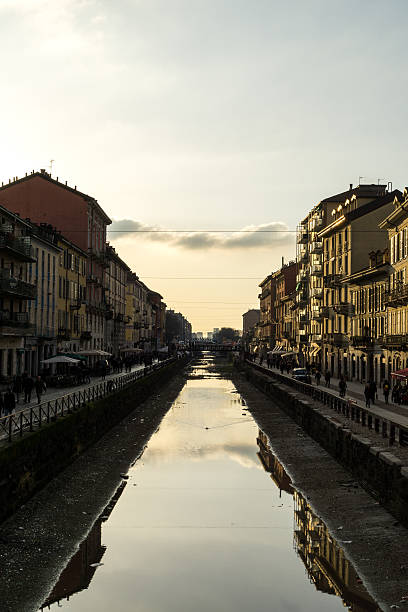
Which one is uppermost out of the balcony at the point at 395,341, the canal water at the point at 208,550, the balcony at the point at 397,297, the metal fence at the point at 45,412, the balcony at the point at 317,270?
the balcony at the point at 317,270

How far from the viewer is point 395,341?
186 feet

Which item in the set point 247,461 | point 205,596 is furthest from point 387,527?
point 247,461

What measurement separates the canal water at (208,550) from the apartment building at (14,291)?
64.1 feet

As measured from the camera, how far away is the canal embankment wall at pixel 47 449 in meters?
22.9

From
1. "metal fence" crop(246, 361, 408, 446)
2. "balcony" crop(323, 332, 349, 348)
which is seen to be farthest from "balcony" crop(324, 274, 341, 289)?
"metal fence" crop(246, 361, 408, 446)

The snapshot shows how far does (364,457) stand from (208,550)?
892 cm

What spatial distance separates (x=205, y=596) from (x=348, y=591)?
3.49 m

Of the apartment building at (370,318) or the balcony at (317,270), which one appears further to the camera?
the balcony at (317,270)

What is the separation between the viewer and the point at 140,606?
16.7 meters

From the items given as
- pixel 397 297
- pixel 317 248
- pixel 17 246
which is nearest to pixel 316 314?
pixel 317 248

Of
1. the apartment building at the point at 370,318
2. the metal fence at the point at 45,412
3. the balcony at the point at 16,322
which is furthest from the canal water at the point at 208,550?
the apartment building at the point at 370,318

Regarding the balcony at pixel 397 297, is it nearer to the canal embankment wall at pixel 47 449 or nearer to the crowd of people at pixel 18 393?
the canal embankment wall at pixel 47 449

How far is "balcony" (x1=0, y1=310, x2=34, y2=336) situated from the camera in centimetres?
4856

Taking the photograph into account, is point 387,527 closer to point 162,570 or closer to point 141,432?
point 162,570
